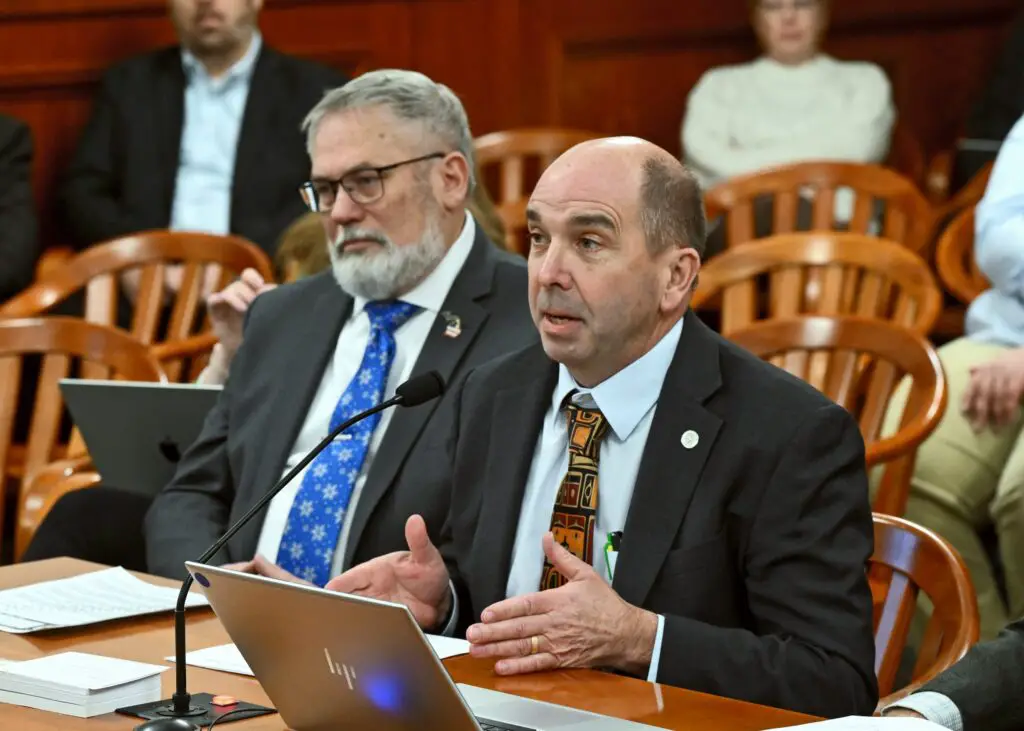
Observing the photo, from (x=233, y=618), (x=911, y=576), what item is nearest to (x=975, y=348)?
(x=911, y=576)

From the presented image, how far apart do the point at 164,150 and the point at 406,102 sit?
8.41ft

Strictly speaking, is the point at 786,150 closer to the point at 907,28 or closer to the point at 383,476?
the point at 907,28

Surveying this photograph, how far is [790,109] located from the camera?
548 centimetres

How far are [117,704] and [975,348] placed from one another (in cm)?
232

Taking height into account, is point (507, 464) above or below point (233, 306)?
below

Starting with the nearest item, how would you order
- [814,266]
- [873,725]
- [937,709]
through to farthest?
[873,725], [937,709], [814,266]

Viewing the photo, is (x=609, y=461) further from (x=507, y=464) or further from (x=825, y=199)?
(x=825, y=199)

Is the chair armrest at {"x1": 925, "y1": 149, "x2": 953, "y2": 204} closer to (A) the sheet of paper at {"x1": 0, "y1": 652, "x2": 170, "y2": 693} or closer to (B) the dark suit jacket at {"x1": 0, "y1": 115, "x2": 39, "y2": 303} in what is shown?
(B) the dark suit jacket at {"x1": 0, "y1": 115, "x2": 39, "y2": 303}

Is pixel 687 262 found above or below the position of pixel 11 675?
above

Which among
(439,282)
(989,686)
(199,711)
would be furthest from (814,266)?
(199,711)

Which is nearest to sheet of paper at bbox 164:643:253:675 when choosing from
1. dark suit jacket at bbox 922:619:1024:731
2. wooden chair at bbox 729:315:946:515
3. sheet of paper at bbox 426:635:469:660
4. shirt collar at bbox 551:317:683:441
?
sheet of paper at bbox 426:635:469:660

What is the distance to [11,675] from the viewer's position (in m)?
1.86

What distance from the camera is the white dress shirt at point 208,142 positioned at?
17.3 feet

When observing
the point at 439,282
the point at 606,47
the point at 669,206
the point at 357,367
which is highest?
the point at 606,47
